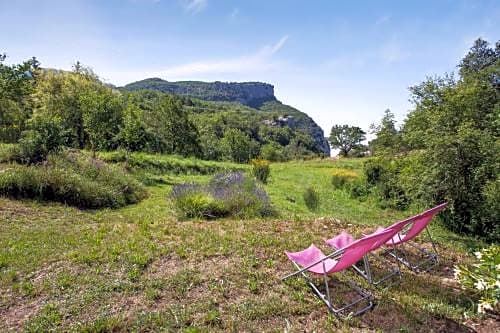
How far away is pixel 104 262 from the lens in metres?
5.02

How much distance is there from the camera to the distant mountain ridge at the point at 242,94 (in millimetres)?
123000

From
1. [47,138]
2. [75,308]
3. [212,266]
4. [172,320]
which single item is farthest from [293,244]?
[47,138]

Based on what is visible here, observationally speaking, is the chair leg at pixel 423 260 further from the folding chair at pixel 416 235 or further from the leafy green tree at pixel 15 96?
the leafy green tree at pixel 15 96

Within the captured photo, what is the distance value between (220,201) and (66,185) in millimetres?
4189

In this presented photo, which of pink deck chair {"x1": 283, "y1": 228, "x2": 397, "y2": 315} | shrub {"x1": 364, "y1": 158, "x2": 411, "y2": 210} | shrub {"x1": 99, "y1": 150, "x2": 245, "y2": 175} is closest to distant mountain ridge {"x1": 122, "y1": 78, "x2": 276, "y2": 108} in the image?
shrub {"x1": 99, "y1": 150, "x2": 245, "y2": 175}

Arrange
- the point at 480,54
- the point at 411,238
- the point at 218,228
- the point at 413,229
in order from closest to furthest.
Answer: the point at 413,229, the point at 411,238, the point at 218,228, the point at 480,54

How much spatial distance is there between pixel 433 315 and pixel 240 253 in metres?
2.81

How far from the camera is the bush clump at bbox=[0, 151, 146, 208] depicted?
8742 millimetres

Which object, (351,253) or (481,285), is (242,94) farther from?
(481,285)

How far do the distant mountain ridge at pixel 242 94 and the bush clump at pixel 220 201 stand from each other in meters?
106

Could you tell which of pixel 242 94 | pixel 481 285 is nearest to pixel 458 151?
pixel 481 285

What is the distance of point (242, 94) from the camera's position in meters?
150

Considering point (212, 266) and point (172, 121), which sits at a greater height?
point (172, 121)

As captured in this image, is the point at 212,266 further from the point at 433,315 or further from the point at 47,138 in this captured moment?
the point at 47,138
